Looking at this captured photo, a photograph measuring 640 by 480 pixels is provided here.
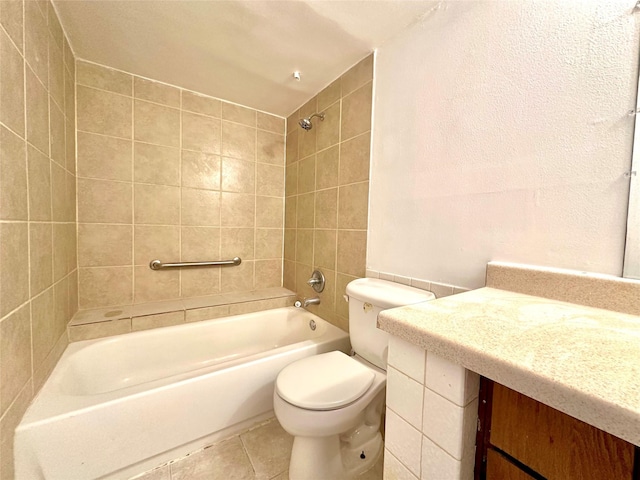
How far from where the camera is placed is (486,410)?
444 millimetres

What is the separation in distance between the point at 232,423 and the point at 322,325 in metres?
0.70

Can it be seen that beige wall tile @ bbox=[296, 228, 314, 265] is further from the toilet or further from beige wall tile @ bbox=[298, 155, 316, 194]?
the toilet

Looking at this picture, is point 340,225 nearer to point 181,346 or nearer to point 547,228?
point 547,228

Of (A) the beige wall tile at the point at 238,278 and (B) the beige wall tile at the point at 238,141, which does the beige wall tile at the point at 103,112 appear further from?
(A) the beige wall tile at the point at 238,278

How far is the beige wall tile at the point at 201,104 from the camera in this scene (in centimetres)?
173

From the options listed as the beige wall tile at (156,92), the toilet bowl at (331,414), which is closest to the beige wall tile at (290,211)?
the beige wall tile at (156,92)

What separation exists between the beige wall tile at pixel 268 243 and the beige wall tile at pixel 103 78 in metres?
1.24

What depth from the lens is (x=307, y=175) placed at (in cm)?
182

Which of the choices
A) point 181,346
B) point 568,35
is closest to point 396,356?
point 568,35

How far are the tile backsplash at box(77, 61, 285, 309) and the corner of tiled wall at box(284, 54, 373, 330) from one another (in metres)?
0.29

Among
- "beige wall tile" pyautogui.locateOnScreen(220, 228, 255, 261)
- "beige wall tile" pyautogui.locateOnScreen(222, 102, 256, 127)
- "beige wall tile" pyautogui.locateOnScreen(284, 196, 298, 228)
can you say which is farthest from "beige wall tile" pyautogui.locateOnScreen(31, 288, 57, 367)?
"beige wall tile" pyautogui.locateOnScreen(222, 102, 256, 127)

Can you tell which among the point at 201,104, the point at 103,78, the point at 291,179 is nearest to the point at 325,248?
the point at 291,179

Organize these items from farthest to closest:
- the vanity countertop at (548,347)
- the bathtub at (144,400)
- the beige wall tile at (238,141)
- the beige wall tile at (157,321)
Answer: the beige wall tile at (238,141), the beige wall tile at (157,321), the bathtub at (144,400), the vanity countertop at (548,347)

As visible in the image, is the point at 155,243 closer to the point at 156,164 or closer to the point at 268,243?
the point at 156,164
